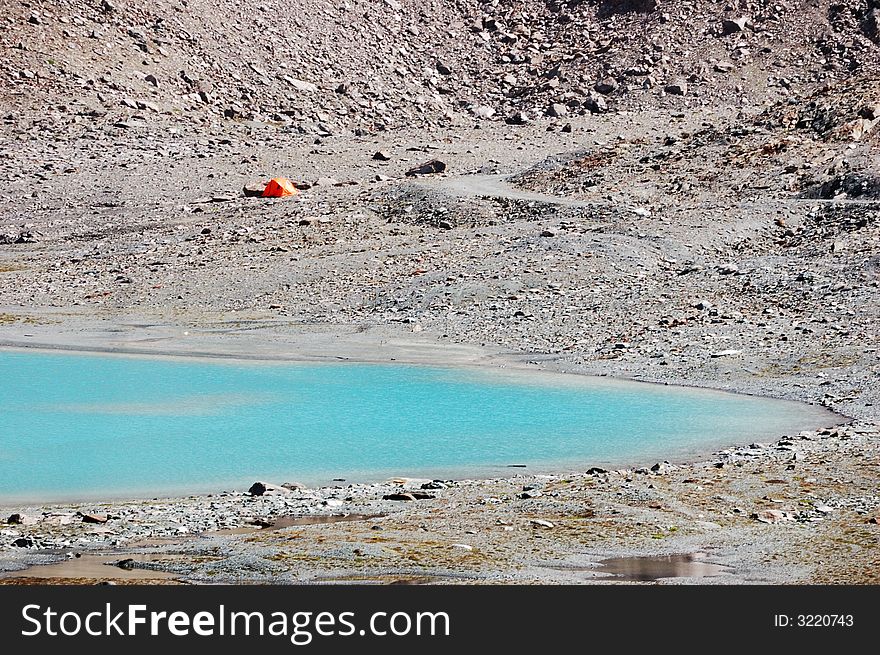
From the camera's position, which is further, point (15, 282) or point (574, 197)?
point (574, 197)

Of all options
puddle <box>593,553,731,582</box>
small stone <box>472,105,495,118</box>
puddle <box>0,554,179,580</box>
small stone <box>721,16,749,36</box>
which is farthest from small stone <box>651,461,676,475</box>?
small stone <box>721,16,749,36</box>

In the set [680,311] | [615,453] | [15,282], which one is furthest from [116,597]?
[15,282]

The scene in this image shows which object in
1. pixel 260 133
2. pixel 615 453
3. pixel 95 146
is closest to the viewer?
pixel 615 453

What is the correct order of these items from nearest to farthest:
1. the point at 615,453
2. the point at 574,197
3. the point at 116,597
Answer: the point at 116,597 < the point at 615,453 < the point at 574,197

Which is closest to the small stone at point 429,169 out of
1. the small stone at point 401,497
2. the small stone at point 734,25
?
the small stone at point 734,25

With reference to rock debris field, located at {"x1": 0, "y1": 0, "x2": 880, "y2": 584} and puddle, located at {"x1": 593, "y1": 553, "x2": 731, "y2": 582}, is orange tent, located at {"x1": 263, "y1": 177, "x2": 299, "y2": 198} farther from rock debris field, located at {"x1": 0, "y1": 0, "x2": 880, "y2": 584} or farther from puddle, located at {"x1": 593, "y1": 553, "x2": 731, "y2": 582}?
puddle, located at {"x1": 593, "y1": 553, "x2": 731, "y2": 582}

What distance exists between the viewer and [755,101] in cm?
6178

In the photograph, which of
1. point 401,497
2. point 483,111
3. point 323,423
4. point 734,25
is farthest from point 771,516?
point 734,25

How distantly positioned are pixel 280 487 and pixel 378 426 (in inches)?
176

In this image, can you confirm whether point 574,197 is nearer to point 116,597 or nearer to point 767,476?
point 767,476

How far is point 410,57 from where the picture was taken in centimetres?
6675

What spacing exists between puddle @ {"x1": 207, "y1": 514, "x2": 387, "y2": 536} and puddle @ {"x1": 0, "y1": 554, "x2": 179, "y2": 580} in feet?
3.28

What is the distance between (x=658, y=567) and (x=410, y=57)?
58408mm

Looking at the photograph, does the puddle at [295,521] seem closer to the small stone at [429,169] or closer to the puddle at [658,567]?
the puddle at [658,567]
